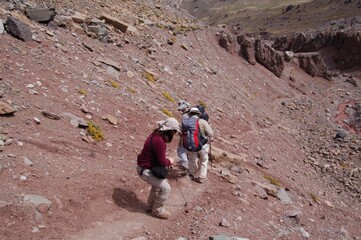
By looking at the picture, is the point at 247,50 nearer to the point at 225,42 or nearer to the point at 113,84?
the point at 225,42

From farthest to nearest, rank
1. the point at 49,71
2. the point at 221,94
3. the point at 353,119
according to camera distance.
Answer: the point at 353,119 < the point at 221,94 < the point at 49,71

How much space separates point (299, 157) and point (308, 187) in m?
4.07

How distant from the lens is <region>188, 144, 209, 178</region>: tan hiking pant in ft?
39.2

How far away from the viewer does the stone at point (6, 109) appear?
413 inches

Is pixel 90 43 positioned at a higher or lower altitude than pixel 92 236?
higher

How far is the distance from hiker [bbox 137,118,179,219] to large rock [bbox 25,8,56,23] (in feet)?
41.6

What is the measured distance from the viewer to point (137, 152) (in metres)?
12.8

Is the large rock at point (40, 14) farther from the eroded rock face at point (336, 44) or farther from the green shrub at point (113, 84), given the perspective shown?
the eroded rock face at point (336, 44)

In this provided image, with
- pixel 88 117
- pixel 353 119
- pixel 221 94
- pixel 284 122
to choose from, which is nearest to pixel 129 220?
pixel 88 117

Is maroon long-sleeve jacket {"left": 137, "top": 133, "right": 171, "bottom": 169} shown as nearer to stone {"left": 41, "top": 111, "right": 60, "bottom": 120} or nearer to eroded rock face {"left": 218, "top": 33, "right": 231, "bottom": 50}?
stone {"left": 41, "top": 111, "right": 60, "bottom": 120}

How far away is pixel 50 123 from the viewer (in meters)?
11.6

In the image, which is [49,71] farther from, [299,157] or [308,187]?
[299,157]

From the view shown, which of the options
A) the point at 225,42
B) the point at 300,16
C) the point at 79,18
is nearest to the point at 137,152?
the point at 79,18

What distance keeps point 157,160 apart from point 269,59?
32199 millimetres
